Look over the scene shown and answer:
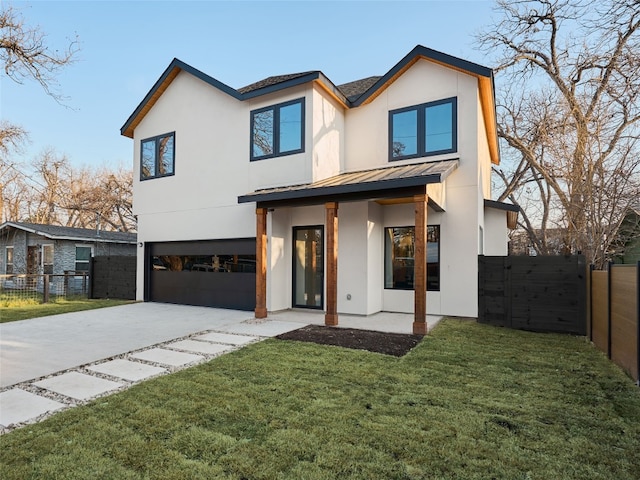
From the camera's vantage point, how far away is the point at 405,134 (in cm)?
932

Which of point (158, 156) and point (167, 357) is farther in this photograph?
point (158, 156)

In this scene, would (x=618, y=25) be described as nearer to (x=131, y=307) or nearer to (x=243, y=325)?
(x=243, y=325)

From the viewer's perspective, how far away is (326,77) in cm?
889

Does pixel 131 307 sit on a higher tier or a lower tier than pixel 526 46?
lower

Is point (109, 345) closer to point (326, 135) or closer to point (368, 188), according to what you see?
point (368, 188)

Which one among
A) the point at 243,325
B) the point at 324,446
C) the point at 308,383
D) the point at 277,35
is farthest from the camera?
the point at 277,35

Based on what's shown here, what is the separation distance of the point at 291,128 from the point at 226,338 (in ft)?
17.9

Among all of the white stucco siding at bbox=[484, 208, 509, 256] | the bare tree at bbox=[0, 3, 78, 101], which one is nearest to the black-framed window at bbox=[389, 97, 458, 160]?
the white stucco siding at bbox=[484, 208, 509, 256]

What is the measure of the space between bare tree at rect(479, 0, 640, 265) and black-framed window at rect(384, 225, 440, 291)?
432 cm

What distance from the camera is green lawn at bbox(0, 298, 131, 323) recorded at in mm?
9180

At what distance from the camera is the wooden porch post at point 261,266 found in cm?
856

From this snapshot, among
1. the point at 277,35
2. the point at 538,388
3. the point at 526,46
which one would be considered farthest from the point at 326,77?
the point at 526,46

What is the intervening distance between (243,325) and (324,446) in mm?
5247

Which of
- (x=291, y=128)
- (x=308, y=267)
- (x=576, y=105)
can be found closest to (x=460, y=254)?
(x=308, y=267)
